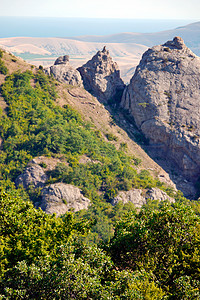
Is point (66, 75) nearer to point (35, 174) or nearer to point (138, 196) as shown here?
point (35, 174)

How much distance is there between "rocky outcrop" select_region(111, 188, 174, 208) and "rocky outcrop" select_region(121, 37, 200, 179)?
1552 centimetres

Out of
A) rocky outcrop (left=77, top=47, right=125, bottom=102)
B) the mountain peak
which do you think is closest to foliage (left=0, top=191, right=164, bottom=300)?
rocky outcrop (left=77, top=47, right=125, bottom=102)

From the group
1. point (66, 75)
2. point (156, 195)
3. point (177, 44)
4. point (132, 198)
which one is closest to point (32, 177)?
point (132, 198)

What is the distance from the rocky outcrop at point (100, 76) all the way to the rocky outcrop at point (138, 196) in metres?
32.5

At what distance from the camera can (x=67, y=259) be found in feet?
54.4

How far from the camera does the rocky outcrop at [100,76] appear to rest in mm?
74125

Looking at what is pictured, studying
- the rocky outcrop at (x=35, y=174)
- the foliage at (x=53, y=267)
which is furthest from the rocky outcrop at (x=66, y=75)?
the foliage at (x=53, y=267)

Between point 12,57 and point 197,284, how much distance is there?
230 feet

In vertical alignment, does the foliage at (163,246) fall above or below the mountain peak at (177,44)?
below

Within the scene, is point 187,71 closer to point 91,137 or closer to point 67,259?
point 91,137

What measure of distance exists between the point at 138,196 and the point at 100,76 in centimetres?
3719

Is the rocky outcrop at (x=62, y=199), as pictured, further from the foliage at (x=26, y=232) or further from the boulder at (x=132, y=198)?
the foliage at (x=26, y=232)

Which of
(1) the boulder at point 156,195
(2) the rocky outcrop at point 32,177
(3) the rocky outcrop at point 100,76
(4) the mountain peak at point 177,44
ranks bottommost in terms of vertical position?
(1) the boulder at point 156,195

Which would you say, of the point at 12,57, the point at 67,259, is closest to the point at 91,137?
the point at 12,57
